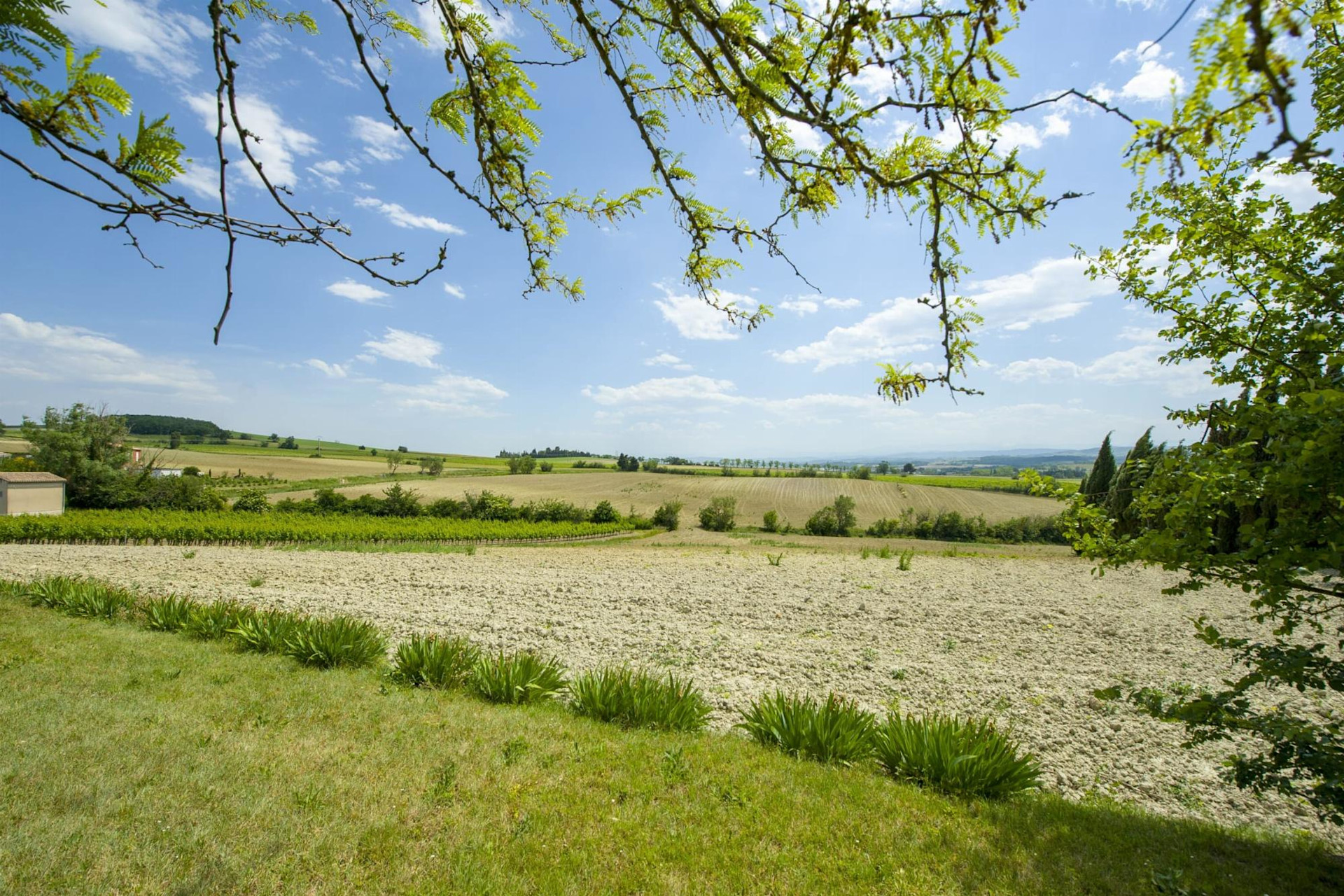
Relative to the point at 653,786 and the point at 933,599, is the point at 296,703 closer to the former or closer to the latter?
the point at 653,786

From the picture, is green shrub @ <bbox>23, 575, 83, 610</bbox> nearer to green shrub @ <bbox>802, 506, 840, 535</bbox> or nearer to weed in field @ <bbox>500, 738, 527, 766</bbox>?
weed in field @ <bbox>500, 738, 527, 766</bbox>

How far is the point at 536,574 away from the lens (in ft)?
58.9

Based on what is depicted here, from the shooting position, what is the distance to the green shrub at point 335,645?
7.32 metres

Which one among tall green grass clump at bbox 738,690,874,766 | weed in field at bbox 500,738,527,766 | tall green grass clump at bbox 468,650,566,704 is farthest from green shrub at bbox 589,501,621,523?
weed in field at bbox 500,738,527,766

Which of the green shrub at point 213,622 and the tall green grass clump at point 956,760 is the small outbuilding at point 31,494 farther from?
the tall green grass clump at point 956,760

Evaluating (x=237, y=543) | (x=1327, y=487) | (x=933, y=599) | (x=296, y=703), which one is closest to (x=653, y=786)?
(x=296, y=703)

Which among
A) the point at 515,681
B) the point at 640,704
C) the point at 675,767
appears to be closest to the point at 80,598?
the point at 515,681

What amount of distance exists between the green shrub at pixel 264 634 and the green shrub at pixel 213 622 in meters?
0.26

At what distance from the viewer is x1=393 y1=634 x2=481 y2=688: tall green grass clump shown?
22.4ft

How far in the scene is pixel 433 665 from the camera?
6.84 m

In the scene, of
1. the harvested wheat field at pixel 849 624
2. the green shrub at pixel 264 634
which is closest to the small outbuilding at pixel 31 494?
the harvested wheat field at pixel 849 624

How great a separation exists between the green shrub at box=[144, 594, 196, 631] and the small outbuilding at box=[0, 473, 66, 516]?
2120 cm

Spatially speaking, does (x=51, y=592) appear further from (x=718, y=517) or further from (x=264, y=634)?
(x=718, y=517)

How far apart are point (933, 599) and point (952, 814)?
1179 centimetres
